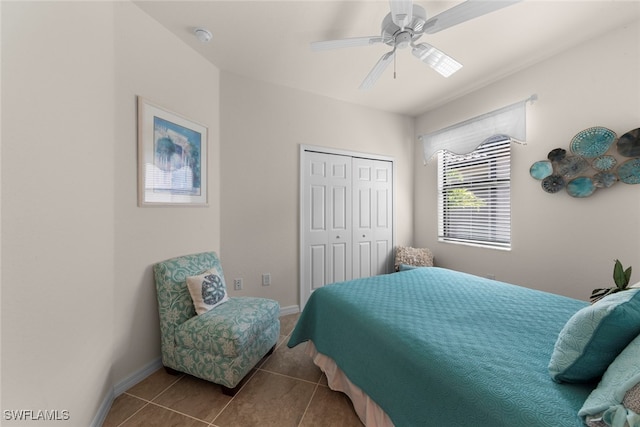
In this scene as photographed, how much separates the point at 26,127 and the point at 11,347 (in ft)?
2.75

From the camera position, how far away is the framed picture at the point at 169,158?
1.76 m

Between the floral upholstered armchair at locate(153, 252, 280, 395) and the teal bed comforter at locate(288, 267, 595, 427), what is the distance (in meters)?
0.31

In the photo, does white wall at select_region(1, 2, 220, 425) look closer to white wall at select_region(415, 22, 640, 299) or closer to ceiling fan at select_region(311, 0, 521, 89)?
ceiling fan at select_region(311, 0, 521, 89)

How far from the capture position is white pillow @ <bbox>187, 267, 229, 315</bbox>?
1797 millimetres

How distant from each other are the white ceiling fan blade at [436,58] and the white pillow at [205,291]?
2.29 metres

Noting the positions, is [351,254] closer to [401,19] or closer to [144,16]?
[401,19]

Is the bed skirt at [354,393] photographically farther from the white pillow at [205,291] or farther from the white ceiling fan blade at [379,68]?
the white ceiling fan blade at [379,68]

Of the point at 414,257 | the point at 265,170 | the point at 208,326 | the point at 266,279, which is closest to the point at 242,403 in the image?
the point at 208,326

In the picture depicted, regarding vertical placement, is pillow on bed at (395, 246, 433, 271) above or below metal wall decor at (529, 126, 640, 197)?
below

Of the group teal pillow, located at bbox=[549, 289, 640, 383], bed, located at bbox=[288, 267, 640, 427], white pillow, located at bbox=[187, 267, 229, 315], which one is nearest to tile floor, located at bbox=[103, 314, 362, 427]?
bed, located at bbox=[288, 267, 640, 427]

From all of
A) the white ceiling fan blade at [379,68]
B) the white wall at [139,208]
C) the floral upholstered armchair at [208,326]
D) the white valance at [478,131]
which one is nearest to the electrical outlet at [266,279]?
the floral upholstered armchair at [208,326]

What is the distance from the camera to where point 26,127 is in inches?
37.4

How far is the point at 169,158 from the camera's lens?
197 cm

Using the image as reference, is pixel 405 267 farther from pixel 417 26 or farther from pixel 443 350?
pixel 417 26
